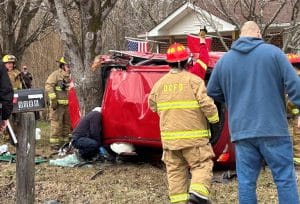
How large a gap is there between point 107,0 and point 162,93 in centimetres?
365

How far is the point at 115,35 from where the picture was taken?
28172mm

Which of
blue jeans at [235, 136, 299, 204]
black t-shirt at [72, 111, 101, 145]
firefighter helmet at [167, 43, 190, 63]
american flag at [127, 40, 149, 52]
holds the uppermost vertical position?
firefighter helmet at [167, 43, 190, 63]

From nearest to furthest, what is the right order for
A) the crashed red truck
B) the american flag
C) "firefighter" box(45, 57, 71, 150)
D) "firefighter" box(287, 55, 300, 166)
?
the crashed red truck < "firefighter" box(287, 55, 300, 166) < the american flag < "firefighter" box(45, 57, 71, 150)

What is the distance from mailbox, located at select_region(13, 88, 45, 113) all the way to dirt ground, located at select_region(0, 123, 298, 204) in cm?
129

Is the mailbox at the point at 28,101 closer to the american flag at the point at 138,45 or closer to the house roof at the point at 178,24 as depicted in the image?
the american flag at the point at 138,45

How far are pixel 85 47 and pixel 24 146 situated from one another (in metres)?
3.47

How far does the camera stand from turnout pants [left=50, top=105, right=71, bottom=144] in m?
10.7

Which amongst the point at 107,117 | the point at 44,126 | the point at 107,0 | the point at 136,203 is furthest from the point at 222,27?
the point at 136,203

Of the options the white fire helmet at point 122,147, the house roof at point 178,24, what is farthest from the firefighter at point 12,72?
the house roof at point 178,24

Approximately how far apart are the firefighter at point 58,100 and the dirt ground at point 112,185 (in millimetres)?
2519

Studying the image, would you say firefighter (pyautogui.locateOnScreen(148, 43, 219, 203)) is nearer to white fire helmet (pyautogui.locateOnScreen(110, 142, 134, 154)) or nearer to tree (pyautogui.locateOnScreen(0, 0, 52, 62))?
white fire helmet (pyautogui.locateOnScreen(110, 142, 134, 154))

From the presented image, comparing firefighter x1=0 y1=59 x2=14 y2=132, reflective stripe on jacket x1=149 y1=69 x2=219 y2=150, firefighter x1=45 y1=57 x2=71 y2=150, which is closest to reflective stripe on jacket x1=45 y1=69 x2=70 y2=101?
firefighter x1=45 y1=57 x2=71 y2=150

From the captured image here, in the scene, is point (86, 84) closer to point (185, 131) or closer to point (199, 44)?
point (199, 44)

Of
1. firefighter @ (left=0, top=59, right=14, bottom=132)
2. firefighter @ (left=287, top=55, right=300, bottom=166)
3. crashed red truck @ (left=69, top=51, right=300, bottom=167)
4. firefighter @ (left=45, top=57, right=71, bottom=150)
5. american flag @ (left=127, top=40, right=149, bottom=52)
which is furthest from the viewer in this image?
firefighter @ (left=45, top=57, right=71, bottom=150)
